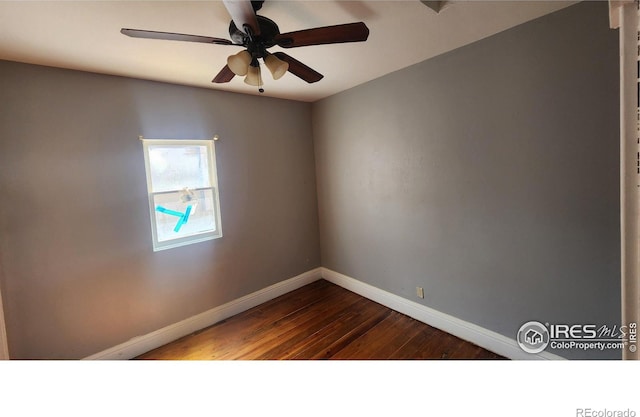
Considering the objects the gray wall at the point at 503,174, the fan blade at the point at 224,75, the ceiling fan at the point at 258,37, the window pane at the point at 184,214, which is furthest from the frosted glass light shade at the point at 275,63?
the window pane at the point at 184,214

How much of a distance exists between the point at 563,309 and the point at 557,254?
0.38m

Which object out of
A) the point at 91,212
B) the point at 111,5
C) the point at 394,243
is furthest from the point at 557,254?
the point at 91,212

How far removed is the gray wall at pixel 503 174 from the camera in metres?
1.52

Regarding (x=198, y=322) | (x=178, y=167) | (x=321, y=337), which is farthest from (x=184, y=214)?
(x=321, y=337)

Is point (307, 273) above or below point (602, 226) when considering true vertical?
below

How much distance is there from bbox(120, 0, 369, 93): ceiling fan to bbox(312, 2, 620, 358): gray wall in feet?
A: 4.06

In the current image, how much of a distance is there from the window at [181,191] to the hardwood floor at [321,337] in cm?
97

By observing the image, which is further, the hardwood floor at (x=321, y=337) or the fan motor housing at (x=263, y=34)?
the hardwood floor at (x=321, y=337)

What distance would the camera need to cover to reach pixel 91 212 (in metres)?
2.06

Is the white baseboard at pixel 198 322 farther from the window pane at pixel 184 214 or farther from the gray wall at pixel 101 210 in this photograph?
the window pane at pixel 184 214

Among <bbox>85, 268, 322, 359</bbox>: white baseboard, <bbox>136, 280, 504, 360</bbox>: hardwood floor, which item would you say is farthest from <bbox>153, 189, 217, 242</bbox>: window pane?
<bbox>136, 280, 504, 360</bbox>: hardwood floor

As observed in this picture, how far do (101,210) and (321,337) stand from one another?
220 centimetres

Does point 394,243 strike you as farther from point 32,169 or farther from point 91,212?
point 32,169

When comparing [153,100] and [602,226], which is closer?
[602,226]
